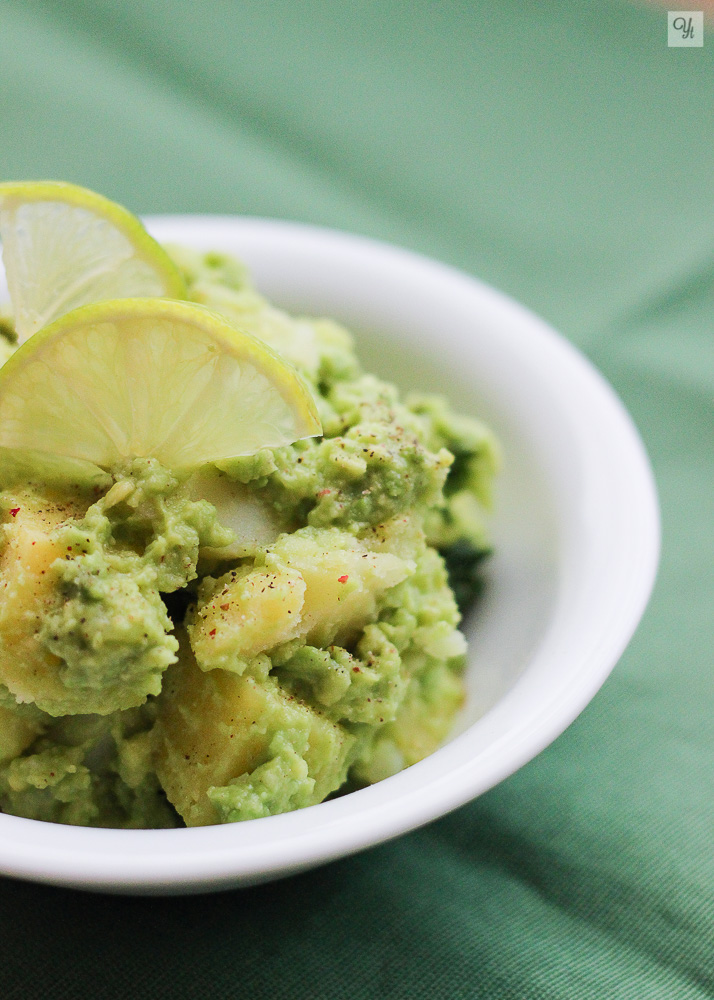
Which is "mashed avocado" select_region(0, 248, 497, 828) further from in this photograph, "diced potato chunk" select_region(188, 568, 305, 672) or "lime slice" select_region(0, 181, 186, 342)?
"lime slice" select_region(0, 181, 186, 342)

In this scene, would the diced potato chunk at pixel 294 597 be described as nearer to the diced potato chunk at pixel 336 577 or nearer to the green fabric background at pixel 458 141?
the diced potato chunk at pixel 336 577

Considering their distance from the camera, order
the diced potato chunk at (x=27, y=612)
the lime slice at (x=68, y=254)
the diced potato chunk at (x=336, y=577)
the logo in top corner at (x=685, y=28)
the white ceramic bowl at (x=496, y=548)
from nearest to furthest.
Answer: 1. the white ceramic bowl at (x=496, y=548)
2. the diced potato chunk at (x=27, y=612)
3. the diced potato chunk at (x=336, y=577)
4. the lime slice at (x=68, y=254)
5. the logo in top corner at (x=685, y=28)

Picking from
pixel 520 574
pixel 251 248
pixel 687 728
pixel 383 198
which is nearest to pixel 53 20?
pixel 383 198

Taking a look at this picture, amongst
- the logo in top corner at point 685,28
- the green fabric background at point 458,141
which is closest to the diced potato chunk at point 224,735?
the green fabric background at point 458,141

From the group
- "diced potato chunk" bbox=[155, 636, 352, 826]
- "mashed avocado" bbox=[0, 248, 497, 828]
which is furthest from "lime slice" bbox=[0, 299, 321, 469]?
"diced potato chunk" bbox=[155, 636, 352, 826]

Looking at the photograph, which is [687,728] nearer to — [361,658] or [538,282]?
[361,658]
